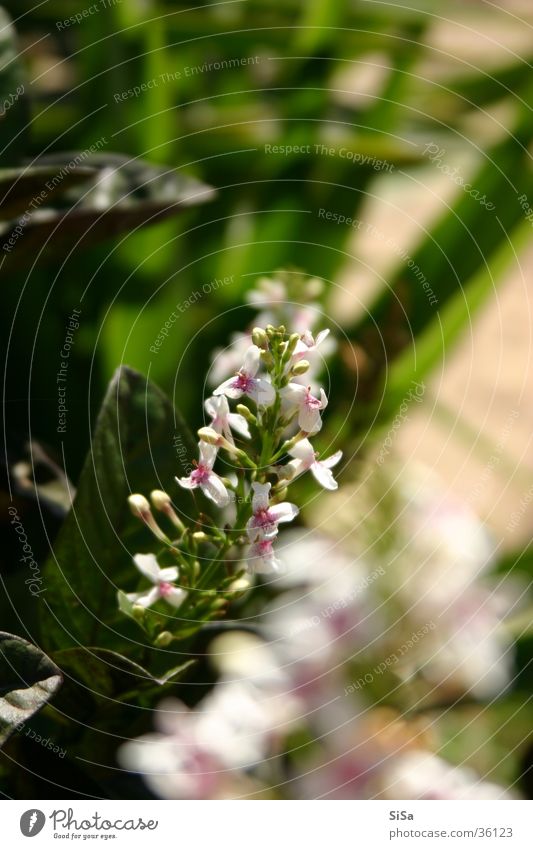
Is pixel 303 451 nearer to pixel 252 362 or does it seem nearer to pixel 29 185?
pixel 252 362

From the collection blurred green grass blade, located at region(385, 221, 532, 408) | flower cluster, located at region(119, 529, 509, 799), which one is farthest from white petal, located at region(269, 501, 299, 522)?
blurred green grass blade, located at region(385, 221, 532, 408)

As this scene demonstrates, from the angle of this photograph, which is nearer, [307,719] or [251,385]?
[251,385]

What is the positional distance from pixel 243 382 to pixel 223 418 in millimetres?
13

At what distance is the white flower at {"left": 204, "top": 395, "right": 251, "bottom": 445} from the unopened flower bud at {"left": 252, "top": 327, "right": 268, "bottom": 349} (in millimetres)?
20

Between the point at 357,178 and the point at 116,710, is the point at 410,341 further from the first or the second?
the point at 116,710

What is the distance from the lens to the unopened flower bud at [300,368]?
299mm

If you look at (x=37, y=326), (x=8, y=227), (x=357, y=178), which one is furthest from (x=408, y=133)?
(x=8, y=227)

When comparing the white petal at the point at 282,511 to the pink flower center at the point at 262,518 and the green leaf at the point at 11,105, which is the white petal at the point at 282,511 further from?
the green leaf at the point at 11,105

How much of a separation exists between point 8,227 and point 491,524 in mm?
514

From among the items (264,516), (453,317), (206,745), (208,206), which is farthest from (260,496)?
(208,206)

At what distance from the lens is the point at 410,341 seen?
2.21ft

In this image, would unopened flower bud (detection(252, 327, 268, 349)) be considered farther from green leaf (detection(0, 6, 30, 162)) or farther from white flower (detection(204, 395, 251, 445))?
green leaf (detection(0, 6, 30, 162))

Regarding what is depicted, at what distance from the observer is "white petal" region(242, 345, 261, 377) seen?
304mm

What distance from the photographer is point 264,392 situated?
0.30m
